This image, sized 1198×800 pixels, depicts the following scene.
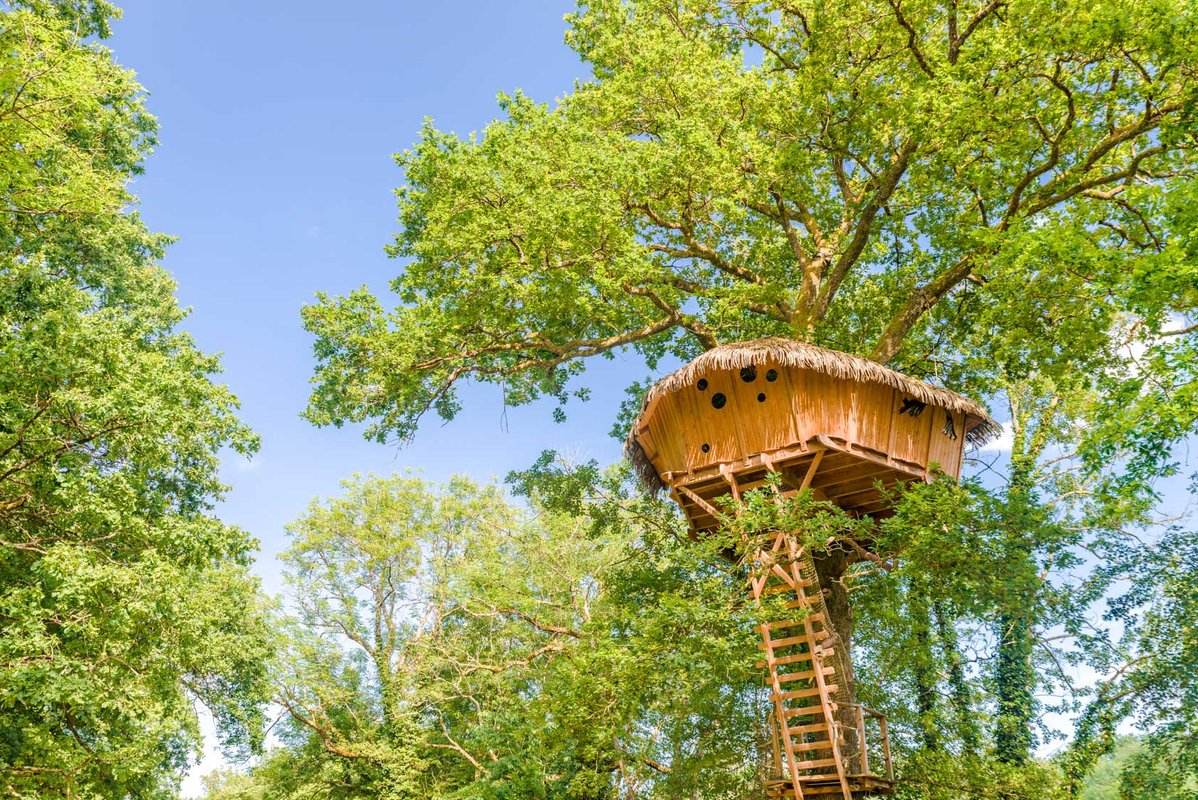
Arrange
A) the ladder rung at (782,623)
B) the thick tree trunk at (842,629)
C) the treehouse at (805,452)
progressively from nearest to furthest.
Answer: the ladder rung at (782,623), the treehouse at (805,452), the thick tree trunk at (842,629)

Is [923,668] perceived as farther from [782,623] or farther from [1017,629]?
[782,623]

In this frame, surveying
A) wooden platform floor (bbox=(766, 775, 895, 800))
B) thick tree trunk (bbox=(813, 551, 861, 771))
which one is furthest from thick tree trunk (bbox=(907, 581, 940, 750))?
wooden platform floor (bbox=(766, 775, 895, 800))

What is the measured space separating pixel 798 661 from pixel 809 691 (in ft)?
1.56

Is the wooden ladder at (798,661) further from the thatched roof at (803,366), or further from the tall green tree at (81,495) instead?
the tall green tree at (81,495)

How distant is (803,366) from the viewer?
30.4ft

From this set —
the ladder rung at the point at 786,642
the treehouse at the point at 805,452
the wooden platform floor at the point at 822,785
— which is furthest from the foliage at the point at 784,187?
the wooden platform floor at the point at 822,785

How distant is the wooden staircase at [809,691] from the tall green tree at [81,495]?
6.74 m

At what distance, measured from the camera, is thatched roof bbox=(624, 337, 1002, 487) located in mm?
9297

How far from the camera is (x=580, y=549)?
19.5 m

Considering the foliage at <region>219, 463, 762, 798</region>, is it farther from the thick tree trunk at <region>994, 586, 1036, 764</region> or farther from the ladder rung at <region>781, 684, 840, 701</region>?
the thick tree trunk at <region>994, 586, 1036, 764</region>

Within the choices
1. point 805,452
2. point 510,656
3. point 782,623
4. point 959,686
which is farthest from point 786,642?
point 510,656

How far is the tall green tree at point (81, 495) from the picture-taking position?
26.7ft

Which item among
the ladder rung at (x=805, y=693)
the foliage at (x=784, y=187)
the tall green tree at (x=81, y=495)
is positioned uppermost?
the foliage at (x=784, y=187)

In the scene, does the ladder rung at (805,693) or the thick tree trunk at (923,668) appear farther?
the thick tree trunk at (923,668)
